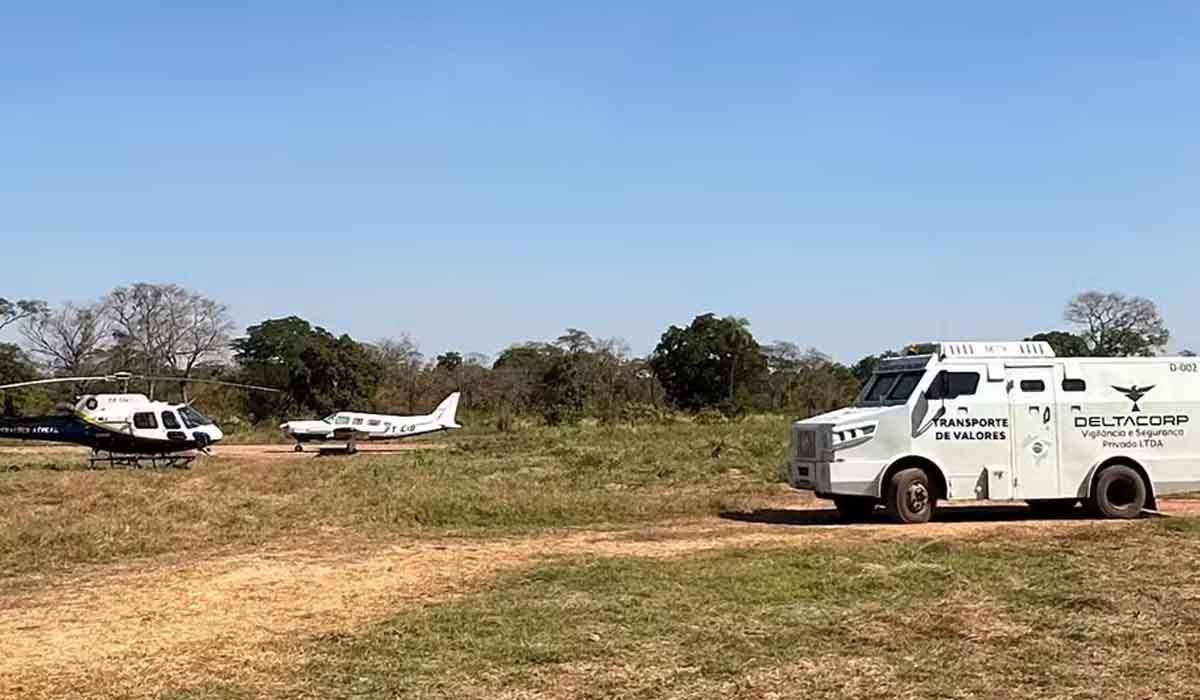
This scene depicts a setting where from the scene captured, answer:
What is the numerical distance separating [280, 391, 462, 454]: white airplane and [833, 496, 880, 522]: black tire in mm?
27158

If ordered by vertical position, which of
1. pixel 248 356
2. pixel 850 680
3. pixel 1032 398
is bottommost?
pixel 850 680

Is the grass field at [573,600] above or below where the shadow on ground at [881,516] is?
below

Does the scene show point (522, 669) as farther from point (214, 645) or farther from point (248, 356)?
point (248, 356)

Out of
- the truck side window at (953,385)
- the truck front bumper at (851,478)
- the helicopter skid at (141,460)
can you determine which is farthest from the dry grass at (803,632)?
the helicopter skid at (141,460)

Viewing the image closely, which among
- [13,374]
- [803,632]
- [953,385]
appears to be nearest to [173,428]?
[953,385]

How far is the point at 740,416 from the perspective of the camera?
56.9 metres

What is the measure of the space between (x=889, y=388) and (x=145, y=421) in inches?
973

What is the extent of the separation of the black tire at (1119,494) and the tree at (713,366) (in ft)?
158

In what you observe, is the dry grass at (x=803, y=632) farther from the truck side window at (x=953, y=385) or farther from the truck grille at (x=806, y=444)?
the truck grille at (x=806, y=444)

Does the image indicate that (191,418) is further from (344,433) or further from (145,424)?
(344,433)

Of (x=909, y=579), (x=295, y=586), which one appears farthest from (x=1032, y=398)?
(x=295, y=586)

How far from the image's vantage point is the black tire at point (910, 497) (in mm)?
16562

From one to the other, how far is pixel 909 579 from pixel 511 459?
2383cm

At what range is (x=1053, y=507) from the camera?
18344 millimetres
